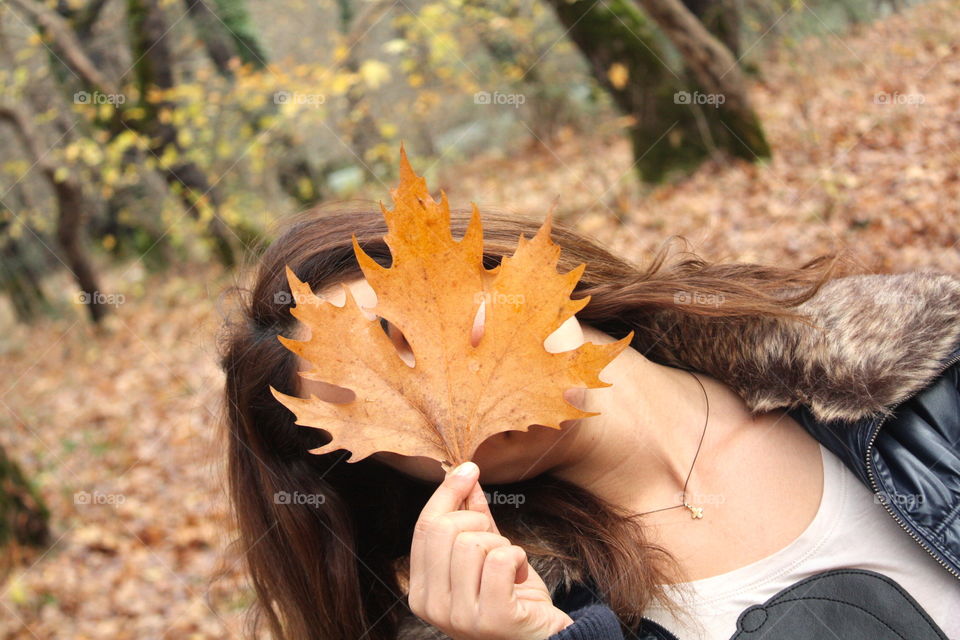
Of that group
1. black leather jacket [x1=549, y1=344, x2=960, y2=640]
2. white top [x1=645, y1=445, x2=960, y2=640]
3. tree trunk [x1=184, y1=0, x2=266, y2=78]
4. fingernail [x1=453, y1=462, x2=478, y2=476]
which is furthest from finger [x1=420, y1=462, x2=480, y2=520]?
tree trunk [x1=184, y1=0, x2=266, y2=78]

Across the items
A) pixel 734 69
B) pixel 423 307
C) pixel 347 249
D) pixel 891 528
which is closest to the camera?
pixel 423 307

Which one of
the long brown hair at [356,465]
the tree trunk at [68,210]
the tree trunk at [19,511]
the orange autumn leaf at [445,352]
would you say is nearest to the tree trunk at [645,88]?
the long brown hair at [356,465]

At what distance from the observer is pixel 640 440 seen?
158 cm

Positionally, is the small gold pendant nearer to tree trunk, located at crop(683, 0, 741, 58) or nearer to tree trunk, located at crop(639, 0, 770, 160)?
tree trunk, located at crop(639, 0, 770, 160)

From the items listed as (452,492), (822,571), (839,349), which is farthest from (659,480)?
(452,492)

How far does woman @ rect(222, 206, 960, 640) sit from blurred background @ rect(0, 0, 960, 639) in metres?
0.36

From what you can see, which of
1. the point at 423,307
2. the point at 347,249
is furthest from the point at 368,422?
the point at 347,249

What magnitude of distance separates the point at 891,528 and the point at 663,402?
513 mm

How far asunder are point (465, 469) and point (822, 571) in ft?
2.52

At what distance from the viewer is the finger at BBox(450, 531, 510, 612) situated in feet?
3.72

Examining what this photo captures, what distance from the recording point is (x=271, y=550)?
5.90 feet

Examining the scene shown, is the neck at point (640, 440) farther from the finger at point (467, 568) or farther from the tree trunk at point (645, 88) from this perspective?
the tree trunk at point (645, 88)

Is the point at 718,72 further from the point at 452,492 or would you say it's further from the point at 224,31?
the point at 224,31

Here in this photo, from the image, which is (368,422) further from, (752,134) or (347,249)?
(752,134)
